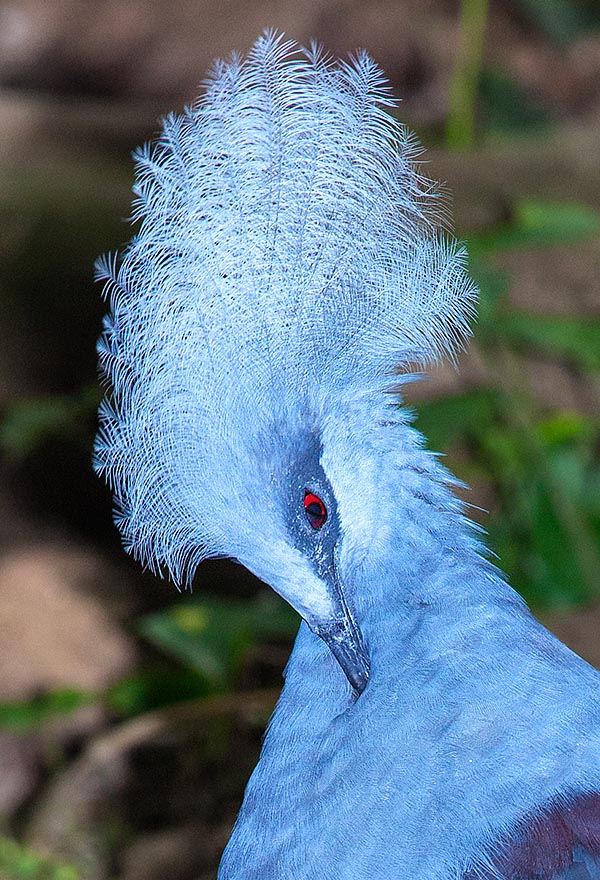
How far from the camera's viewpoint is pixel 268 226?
1429 millimetres

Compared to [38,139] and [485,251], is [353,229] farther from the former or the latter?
[38,139]

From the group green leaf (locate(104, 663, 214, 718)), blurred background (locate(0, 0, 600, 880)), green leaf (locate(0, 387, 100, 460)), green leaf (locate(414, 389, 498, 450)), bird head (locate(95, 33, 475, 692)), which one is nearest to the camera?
bird head (locate(95, 33, 475, 692))

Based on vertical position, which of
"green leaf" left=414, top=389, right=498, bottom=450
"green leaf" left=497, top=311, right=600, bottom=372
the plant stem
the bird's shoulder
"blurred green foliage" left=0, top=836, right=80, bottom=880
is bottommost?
"blurred green foliage" left=0, top=836, right=80, bottom=880

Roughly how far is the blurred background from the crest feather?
32.9 inches

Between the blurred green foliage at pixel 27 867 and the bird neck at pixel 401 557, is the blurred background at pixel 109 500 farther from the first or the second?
the bird neck at pixel 401 557

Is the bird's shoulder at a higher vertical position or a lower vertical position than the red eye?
lower

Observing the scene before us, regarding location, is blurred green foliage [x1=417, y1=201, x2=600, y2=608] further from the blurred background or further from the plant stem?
the plant stem

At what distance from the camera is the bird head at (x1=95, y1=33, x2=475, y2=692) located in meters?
1.42

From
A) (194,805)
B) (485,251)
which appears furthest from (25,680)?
(485,251)

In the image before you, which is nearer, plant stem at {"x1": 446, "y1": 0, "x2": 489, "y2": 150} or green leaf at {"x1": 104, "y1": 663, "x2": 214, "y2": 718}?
green leaf at {"x1": 104, "y1": 663, "x2": 214, "y2": 718}

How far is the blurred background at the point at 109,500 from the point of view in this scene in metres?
2.73

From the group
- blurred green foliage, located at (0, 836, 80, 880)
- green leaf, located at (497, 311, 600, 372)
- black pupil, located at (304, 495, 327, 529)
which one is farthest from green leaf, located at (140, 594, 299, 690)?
black pupil, located at (304, 495, 327, 529)

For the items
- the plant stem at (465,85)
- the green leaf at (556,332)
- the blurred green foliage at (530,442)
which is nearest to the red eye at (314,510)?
the blurred green foliage at (530,442)

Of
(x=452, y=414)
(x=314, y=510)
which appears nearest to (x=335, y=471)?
(x=314, y=510)
